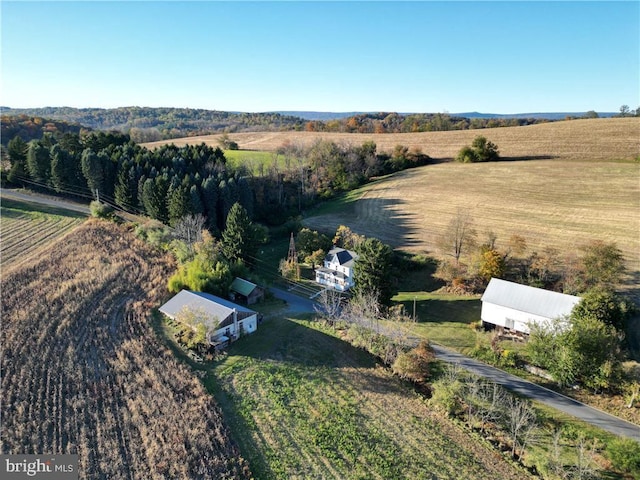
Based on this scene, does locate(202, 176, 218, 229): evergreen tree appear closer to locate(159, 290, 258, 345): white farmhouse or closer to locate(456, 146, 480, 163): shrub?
locate(159, 290, 258, 345): white farmhouse

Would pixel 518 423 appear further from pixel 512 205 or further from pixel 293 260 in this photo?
pixel 512 205

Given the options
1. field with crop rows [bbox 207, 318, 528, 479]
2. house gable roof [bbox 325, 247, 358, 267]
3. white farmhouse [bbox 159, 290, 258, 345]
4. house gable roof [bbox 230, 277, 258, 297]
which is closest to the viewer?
field with crop rows [bbox 207, 318, 528, 479]

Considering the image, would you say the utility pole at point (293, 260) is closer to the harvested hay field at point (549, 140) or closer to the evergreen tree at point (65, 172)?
the evergreen tree at point (65, 172)

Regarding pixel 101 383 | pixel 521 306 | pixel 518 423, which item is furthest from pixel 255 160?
pixel 518 423

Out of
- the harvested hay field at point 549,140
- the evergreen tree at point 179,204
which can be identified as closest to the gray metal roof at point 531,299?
the evergreen tree at point 179,204

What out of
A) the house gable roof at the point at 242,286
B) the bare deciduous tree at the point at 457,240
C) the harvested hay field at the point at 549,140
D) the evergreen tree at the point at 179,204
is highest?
the harvested hay field at the point at 549,140

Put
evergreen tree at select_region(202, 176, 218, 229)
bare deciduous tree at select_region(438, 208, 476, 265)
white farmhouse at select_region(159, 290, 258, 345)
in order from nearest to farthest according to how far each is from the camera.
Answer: white farmhouse at select_region(159, 290, 258, 345), bare deciduous tree at select_region(438, 208, 476, 265), evergreen tree at select_region(202, 176, 218, 229)

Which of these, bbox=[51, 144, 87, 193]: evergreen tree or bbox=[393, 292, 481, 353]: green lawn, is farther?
bbox=[51, 144, 87, 193]: evergreen tree

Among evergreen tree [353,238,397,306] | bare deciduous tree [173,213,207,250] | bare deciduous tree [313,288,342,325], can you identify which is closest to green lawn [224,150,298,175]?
bare deciduous tree [173,213,207,250]
